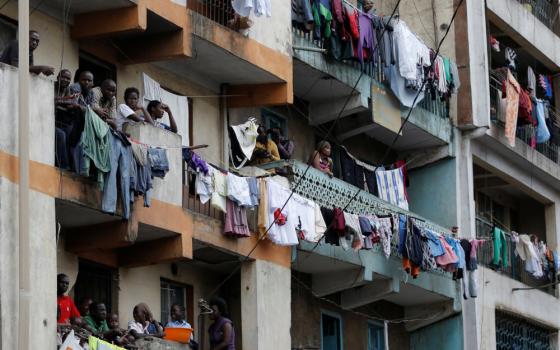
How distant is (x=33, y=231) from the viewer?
21.3m

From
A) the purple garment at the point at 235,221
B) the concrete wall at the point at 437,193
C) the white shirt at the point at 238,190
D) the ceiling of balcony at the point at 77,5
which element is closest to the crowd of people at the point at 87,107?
Answer: the ceiling of balcony at the point at 77,5

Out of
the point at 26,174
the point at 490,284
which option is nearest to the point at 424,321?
the point at 490,284

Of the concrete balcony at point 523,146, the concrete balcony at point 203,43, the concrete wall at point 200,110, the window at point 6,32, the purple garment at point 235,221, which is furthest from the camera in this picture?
the concrete balcony at point 523,146

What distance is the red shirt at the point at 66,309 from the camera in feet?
74.1

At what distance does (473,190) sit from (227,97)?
376 inches

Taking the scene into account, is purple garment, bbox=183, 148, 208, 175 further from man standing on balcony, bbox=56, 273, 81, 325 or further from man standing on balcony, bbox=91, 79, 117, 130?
man standing on balcony, bbox=56, 273, 81, 325

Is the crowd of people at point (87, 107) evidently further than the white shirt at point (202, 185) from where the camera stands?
No

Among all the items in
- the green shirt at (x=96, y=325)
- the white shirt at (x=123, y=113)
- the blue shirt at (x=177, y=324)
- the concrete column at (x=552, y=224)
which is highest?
the concrete column at (x=552, y=224)

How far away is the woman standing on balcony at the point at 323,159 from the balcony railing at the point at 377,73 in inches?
60.5

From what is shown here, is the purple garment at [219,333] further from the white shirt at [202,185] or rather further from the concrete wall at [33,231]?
the concrete wall at [33,231]

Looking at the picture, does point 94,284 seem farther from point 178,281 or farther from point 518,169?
point 518,169

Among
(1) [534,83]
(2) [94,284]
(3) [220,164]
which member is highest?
(1) [534,83]

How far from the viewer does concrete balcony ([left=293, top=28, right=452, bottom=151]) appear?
29484 millimetres

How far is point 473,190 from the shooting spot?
1430 inches
